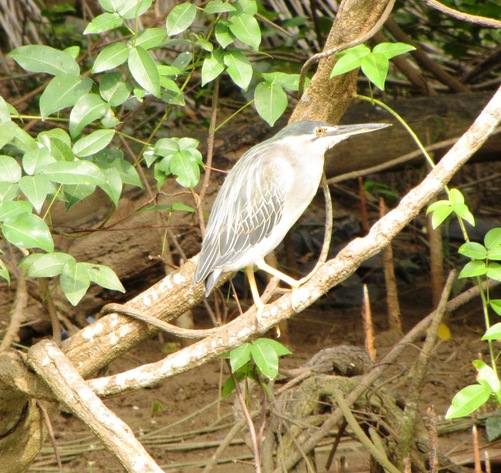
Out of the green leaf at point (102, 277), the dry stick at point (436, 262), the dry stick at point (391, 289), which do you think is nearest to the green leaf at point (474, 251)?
the green leaf at point (102, 277)

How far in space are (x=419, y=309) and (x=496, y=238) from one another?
3.40 metres

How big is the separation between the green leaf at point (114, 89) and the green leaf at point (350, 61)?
58cm

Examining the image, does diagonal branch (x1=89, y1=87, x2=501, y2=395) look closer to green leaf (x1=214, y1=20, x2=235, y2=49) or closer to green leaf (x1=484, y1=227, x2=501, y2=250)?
green leaf (x1=484, y1=227, x2=501, y2=250)

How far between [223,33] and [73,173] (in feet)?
1.93

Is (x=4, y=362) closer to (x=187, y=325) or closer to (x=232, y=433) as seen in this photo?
(x=232, y=433)

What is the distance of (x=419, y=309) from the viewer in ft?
18.7

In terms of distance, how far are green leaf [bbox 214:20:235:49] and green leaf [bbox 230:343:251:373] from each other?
0.77 meters

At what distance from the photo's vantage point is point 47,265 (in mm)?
2406

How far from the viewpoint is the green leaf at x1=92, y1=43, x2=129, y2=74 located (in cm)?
249

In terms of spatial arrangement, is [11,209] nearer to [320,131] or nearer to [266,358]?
[266,358]

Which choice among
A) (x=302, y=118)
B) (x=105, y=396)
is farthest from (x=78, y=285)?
(x=302, y=118)

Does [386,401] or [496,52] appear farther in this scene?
[496,52]

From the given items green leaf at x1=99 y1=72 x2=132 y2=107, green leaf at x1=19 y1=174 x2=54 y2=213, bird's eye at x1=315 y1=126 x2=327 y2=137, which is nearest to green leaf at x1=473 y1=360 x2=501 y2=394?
bird's eye at x1=315 y1=126 x2=327 y2=137

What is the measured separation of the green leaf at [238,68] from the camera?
8.80 ft
